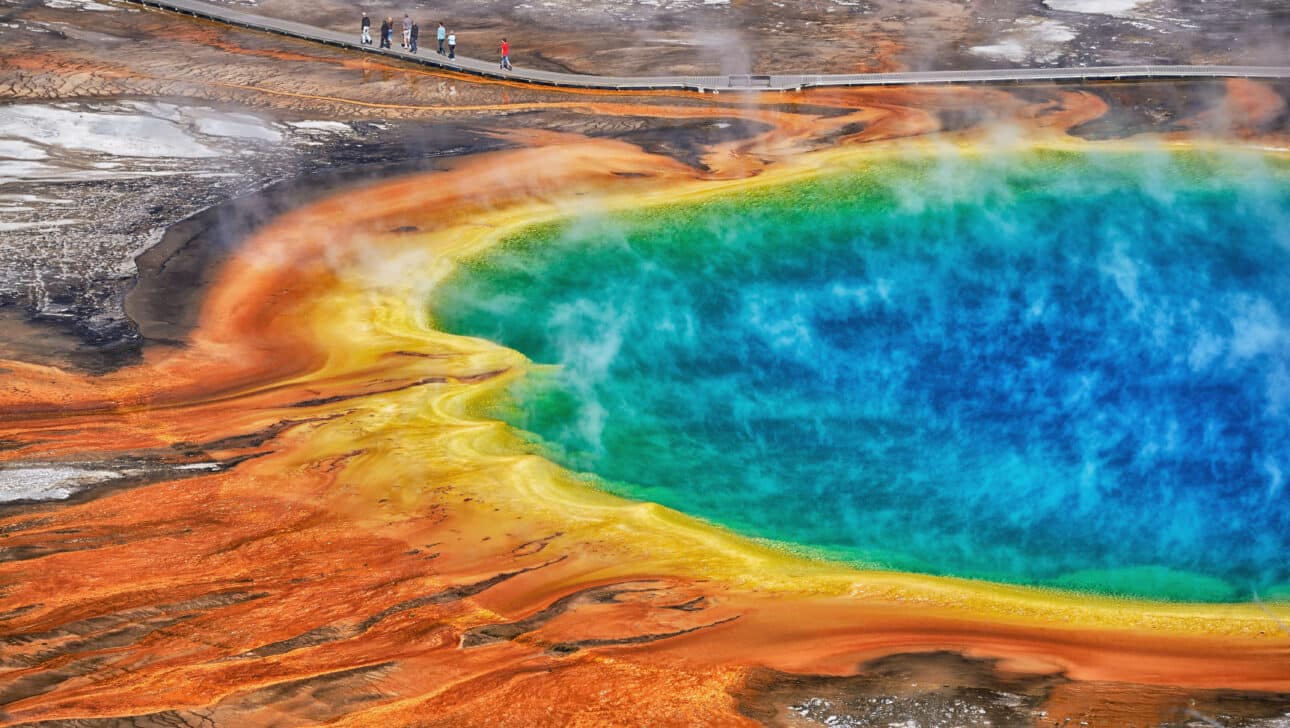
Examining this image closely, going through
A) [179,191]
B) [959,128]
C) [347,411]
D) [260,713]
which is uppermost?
Answer: [959,128]

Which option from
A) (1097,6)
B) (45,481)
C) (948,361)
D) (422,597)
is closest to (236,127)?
(45,481)

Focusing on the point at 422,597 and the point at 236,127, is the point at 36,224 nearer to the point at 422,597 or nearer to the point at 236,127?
the point at 236,127

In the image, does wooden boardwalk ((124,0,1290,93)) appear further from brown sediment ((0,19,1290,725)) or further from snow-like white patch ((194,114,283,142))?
brown sediment ((0,19,1290,725))

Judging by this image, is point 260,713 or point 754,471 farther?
point 754,471

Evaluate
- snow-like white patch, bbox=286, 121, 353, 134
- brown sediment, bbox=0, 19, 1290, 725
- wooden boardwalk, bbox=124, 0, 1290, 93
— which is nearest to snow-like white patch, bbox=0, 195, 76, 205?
brown sediment, bbox=0, 19, 1290, 725

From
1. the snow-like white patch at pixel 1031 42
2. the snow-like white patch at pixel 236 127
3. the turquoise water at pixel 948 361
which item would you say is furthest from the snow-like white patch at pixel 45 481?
the snow-like white patch at pixel 1031 42

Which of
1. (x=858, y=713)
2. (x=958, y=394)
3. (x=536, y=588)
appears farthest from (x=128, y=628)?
(x=958, y=394)

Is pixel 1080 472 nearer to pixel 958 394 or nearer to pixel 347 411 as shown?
pixel 958 394
